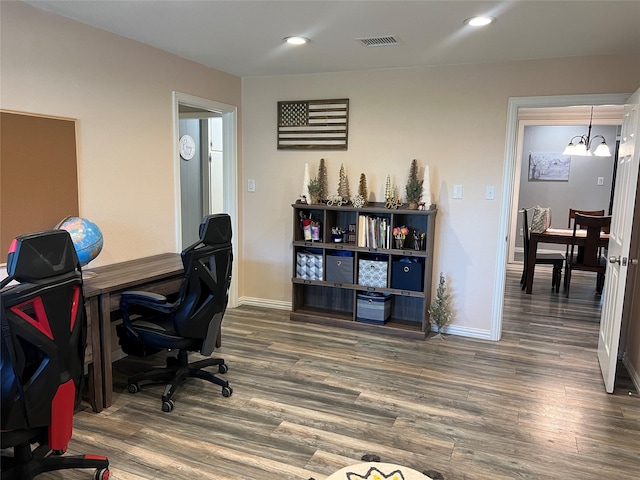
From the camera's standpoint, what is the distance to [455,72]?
4.05m

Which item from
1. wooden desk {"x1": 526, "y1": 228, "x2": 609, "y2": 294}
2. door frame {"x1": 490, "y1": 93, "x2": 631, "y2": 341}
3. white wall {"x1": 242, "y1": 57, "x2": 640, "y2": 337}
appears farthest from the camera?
wooden desk {"x1": 526, "y1": 228, "x2": 609, "y2": 294}

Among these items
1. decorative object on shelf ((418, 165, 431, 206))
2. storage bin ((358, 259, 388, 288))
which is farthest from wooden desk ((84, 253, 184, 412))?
decorative object on shelf ((418, 165, 431, 206))

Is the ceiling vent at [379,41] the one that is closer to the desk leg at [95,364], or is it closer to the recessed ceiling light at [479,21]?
the recessed ceiling light at [479,21]

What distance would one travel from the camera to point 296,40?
3348mm

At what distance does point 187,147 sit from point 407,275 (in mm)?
3180

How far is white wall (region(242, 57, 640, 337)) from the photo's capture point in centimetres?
385

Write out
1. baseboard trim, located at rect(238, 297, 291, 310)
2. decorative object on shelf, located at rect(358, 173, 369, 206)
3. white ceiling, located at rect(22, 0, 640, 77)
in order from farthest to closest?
baseboard trim, located at rect(238, 297, 291, 310), decorative object on shelf, located at rect(358, 173, 369, 206), white ceiling, located at rect(22, 0, 640, 77)

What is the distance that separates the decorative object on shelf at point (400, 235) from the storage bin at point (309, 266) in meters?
0.75

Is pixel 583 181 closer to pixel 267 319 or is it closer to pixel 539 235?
pixel 539 235

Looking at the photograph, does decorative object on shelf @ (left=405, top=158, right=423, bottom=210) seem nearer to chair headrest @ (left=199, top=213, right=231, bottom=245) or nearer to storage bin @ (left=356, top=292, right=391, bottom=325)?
storage bin @ (left=356, top=292, right=391, bottom=325)

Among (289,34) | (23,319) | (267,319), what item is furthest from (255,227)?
(23,319)

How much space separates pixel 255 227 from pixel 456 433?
2.98 m

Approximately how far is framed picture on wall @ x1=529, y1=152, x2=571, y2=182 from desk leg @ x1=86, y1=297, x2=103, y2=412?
7.53m

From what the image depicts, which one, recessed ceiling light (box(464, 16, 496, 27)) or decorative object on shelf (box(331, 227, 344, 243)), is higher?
recessed ceiling light (box(464, 16, 496, 27))
